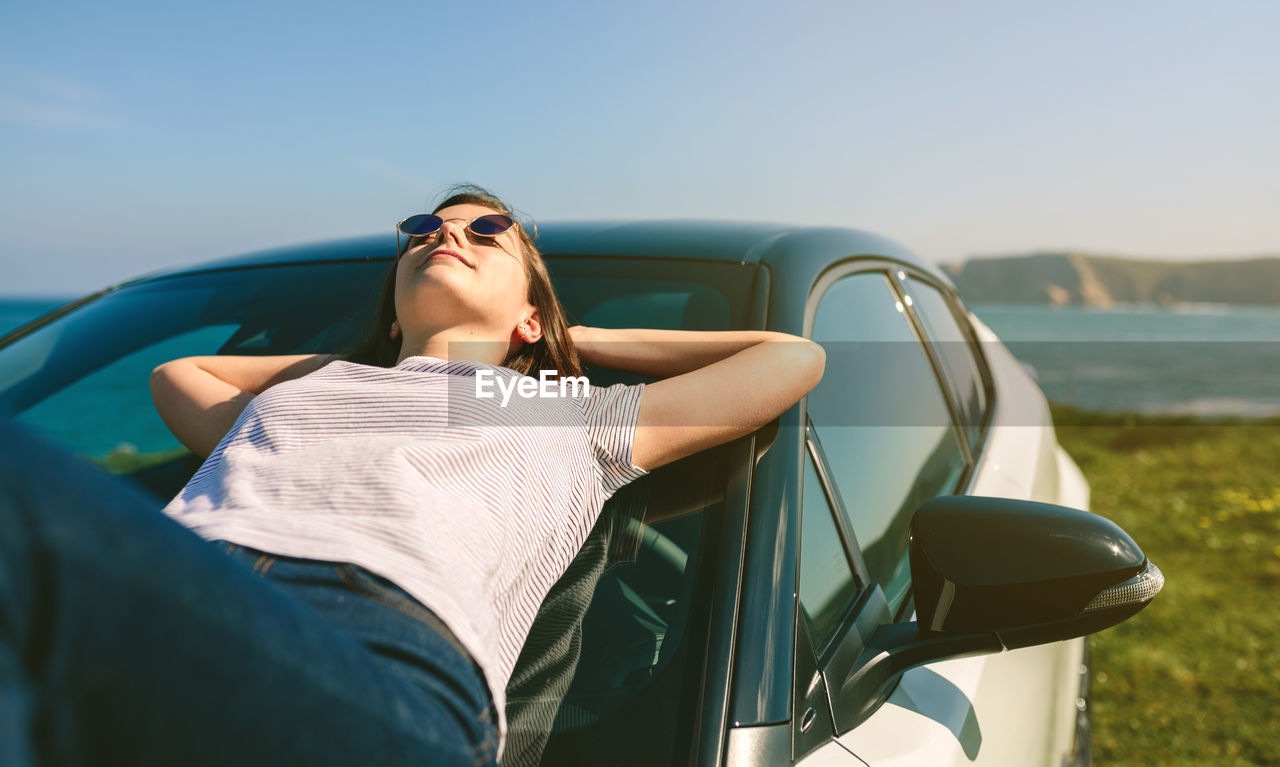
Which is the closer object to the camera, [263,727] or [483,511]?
[263,727]

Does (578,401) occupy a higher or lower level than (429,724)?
higher

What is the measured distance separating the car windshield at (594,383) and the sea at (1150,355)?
1.66ft

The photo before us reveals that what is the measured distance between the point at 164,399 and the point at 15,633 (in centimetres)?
124

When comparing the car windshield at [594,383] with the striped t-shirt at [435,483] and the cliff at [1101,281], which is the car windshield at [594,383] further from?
the cliff at [1101,281]

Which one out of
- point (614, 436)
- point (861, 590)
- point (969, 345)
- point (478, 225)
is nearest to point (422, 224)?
point (478, 225)

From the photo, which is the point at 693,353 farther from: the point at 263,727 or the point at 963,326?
the point at 963,326

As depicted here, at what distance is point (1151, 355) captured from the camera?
209ft

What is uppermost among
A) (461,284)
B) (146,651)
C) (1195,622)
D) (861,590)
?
(461,284)

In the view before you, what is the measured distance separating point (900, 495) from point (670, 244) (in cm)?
74

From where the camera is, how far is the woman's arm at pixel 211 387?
162cm

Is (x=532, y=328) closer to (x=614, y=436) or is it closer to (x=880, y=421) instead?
(x=614, y=436)

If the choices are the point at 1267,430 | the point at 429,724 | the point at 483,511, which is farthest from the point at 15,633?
the point at 1267,430

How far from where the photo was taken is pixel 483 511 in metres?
1.19

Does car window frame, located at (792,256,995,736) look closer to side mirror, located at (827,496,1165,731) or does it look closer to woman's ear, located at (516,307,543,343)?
side mirror, located at (827,496,1165,731)
